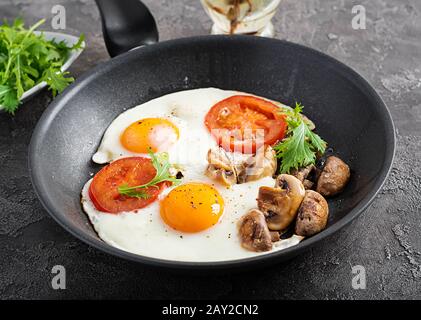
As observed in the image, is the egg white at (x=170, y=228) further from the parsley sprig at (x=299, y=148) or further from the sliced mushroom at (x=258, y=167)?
the parsley sprig at (x=299, y=148)

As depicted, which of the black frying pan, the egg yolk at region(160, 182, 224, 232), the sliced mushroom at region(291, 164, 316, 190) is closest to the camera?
the egg yolk at region(160, 182, 224, 232)

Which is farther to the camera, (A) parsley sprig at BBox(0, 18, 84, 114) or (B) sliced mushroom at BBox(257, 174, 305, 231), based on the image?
(A) parsley sprig at BBox(0, 18, 84, 114)

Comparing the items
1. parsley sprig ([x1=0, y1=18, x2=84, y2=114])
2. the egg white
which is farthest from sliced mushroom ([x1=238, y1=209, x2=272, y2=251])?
parsley sprig ([x1=0, y1=18, x2=84, y2=114])

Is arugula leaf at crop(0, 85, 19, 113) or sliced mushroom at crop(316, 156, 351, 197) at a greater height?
sliced mushroom at crop(316, 156, 351, 197)

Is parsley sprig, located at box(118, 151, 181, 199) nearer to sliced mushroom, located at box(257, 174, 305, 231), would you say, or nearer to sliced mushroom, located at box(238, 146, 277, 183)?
sliced mushroom, located at box(238, 146, 277, 183)

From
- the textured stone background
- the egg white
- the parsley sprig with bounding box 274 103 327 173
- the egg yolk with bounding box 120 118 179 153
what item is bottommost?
the textured stone background

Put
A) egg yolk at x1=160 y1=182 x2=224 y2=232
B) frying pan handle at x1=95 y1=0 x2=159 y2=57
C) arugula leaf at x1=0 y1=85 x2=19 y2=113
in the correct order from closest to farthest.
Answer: egg yolk at x1=160 y1=182 x2=224 y2=232 < arugula leaf at x1=0 y1=85 x2=19 y2=113 < frying pan handle at x1=95 y1=0 x2=159 y2=57

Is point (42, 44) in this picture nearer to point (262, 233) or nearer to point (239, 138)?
point (239, 138)

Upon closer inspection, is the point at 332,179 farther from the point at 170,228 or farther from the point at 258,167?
the point at 170,228
